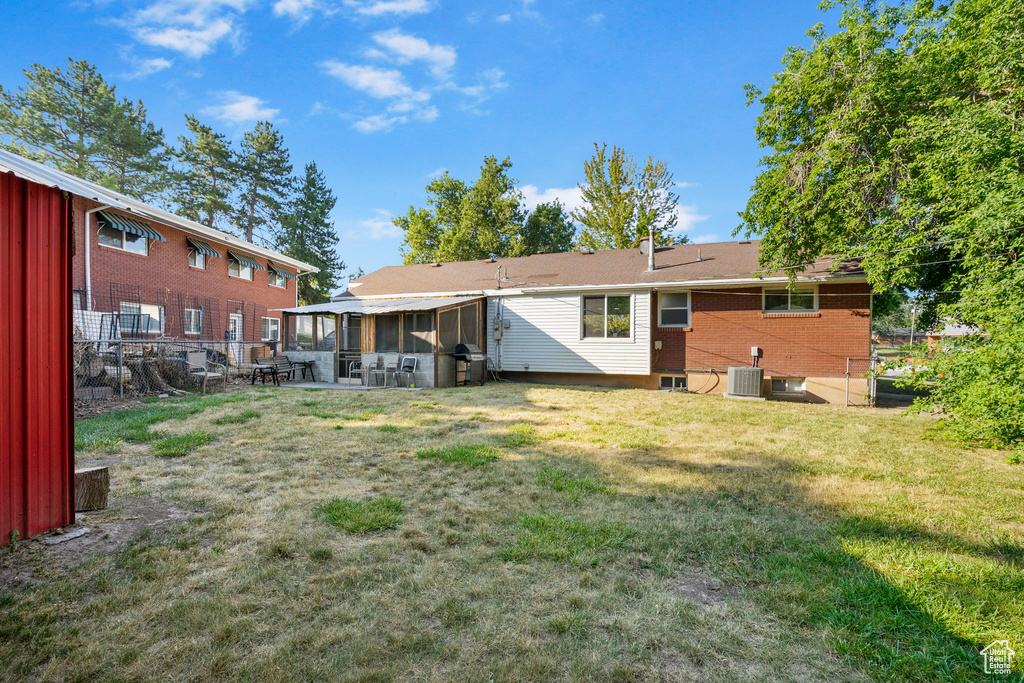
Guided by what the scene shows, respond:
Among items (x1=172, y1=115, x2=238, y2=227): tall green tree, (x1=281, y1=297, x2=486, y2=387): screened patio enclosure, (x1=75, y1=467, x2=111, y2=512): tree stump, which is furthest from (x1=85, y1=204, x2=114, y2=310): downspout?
(x1=172, y1=115, x2=238, y2=227): tall green tree

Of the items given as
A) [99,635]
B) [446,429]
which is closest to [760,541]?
[99,635]

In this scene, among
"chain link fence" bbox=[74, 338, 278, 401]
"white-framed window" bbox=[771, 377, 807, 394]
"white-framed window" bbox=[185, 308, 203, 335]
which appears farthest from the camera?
"white-framed window" bbox=[185, 308, 203, 335]

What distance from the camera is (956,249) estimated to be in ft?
28.3

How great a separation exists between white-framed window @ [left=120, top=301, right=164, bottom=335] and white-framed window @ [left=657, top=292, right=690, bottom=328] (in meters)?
16.2

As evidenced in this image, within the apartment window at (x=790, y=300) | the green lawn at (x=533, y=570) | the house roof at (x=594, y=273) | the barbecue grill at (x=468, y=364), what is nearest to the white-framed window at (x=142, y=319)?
the house roof at (x=594, y=273)

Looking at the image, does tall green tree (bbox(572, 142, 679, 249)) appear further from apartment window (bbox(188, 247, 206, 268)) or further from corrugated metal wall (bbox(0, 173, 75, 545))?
corrugated metal wall (bbox(0, 173, 75, 545))

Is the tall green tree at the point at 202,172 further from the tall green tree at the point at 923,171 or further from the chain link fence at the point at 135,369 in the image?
the tall green tree at the point at 923,171

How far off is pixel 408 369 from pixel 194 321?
35.2ft

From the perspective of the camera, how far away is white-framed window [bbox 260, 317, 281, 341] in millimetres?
22500

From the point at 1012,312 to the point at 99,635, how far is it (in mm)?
10359

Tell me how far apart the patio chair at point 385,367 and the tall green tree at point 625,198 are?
64.1 feet

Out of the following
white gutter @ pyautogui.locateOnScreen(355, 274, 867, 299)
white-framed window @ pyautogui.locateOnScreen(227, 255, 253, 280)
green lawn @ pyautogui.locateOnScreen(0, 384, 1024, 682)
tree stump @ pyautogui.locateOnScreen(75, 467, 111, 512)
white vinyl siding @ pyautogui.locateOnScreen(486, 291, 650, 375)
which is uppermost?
white-framed window @ pyautogui.locateOnScreen(227, 255, 253, 280)

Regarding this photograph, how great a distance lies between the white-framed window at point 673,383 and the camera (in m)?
14.2

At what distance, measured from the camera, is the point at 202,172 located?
32.3 m
